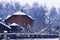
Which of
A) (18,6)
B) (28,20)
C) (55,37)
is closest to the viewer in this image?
(55,37)

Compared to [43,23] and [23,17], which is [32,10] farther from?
[23,17]

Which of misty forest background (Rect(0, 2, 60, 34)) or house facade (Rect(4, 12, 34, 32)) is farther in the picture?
misty forest background (Rect(0, 2, 60, 34))

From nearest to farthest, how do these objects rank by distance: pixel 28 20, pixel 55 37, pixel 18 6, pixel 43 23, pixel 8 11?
pixel 55 37
pixel 28 20
pixel 43 23
pixel 8 11
pixel 18 6

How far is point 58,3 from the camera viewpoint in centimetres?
2691

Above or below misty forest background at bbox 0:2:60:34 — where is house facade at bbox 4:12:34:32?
above

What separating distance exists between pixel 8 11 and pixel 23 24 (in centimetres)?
935

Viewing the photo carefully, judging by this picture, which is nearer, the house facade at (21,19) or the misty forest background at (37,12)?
the house facade at (21,19)

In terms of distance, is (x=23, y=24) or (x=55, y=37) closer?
(x=55, y=37)

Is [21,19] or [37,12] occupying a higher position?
[21,19]

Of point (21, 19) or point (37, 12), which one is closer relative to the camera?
point (21, 19)

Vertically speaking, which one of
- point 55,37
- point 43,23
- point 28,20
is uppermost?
point 55,37

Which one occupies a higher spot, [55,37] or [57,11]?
[55,37]

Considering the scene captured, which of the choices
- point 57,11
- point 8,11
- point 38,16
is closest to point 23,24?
point 38,16

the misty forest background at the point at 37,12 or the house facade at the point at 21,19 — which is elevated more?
the house facade at the point at 21,19
